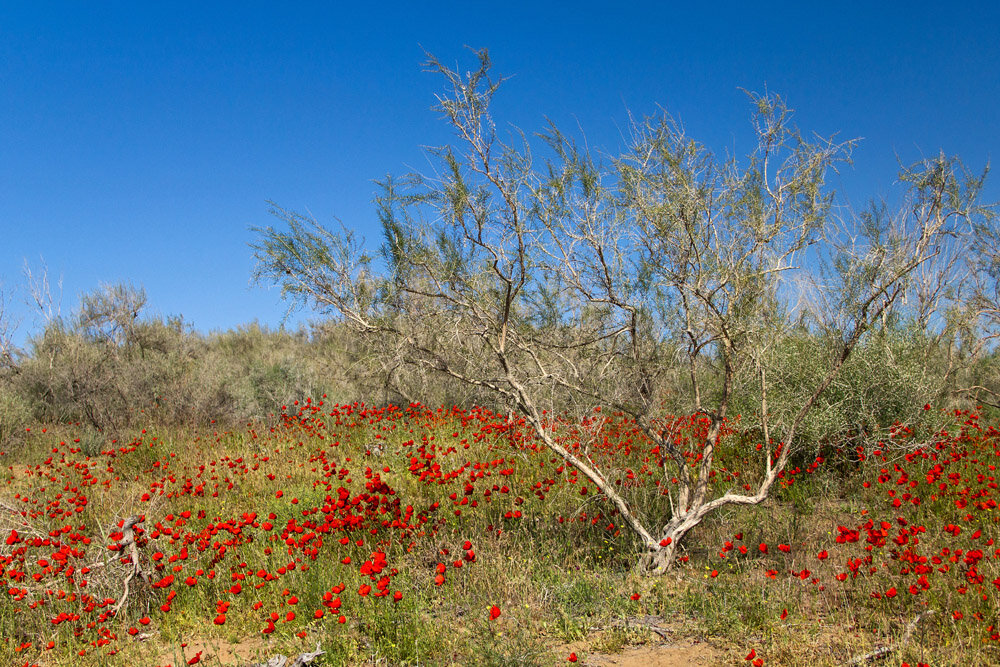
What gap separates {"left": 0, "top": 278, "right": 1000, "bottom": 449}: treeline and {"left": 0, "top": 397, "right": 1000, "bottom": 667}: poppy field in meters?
0.42

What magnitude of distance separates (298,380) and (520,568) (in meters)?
8.68

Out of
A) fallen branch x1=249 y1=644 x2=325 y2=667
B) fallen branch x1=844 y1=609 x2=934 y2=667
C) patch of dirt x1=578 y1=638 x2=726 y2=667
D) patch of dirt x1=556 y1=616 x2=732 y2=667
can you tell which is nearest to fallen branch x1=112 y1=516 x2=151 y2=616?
fallen branch x1=249 y1=644 x2=325 y2=667

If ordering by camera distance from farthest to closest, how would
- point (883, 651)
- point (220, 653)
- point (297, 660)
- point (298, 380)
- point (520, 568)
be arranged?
point (298, 380)
point (520, 568)
point (220, 653)
point (297, 660)
point (883, 651)

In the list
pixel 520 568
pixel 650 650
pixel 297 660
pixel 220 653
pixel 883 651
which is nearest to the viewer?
pixel 883 651

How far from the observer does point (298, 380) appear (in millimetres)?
11906

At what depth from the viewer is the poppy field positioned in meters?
3.39

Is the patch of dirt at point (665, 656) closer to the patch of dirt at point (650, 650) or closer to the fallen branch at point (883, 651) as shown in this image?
the patch of dirt at point (650, 650)

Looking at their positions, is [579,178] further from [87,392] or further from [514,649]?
[87,392]

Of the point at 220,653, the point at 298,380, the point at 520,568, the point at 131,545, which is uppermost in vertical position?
the point at 298,380

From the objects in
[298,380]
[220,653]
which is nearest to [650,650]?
[220,653]

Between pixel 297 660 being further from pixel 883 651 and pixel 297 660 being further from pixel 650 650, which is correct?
pixel 883 651

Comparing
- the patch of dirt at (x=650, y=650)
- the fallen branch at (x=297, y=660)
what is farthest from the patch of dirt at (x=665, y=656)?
the fallen branch at (x=297, y=660)

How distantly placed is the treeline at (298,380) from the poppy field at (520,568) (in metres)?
0.42

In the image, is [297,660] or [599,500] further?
[599,500]
